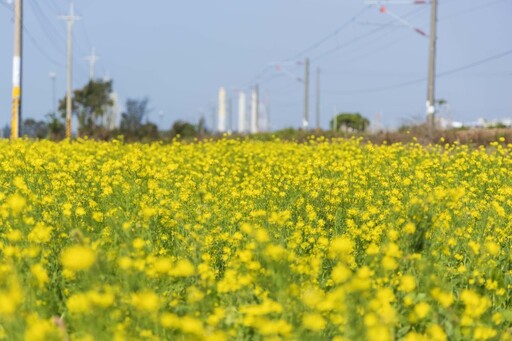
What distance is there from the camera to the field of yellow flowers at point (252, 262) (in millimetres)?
2754

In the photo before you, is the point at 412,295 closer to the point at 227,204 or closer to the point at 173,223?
the point at 173,223

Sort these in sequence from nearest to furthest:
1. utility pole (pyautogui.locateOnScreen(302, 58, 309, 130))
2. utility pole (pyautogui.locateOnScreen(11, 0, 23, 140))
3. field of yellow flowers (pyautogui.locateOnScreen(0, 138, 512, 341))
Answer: field of yellow flowers (pyautogui.locateOnScreen(0, 138, 512, 341)) < utility pole (pyautogui.locateOnScreen(11, 0, 23, 140)) < utility pole (pyautogui.locateOnScreen(302, 58, 309, 130))

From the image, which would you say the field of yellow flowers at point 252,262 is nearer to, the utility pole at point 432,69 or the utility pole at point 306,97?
the utility pole at point 432,69

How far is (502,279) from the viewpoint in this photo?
177 inches

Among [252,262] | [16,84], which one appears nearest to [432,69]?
[16,84]

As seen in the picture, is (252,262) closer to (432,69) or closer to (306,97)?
(432,69)

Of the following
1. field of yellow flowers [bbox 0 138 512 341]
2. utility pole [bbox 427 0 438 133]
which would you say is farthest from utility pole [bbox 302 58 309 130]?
field of yellow flowers [bbox 0 138 512 341]

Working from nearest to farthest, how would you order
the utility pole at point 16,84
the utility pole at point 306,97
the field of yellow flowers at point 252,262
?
1. the field of yellow flowers at point 252,262
2. the utility pole at point 16,84
3. the utility pole at point 306,97

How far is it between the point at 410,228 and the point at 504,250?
2078 mm

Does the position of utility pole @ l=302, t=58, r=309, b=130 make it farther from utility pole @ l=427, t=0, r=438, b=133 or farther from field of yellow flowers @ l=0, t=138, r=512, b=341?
field of yellow flowers @ l=0, t=138, r=512, b=341

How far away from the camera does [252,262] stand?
3379mm

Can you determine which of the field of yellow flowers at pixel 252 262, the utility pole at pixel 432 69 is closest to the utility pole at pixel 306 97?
the utility pole at pixel 432 69

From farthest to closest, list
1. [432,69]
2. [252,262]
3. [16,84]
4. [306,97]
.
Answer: [306,97], [432,69], [16,84], [252,262]

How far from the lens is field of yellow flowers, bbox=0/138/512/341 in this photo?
9.04 feet
